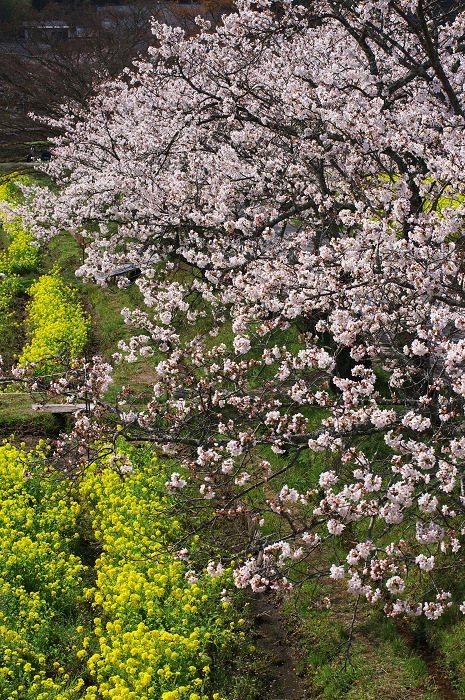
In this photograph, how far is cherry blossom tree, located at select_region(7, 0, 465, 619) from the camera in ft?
15.0

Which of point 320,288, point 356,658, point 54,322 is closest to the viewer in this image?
point 356,658

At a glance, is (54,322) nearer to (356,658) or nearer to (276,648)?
(276,648)

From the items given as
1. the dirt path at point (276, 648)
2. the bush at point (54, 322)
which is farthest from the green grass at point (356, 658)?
the bush at point (54, 322)

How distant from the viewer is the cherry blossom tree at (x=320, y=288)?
4.58 metres

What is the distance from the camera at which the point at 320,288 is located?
5.73 metres

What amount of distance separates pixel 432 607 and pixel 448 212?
3.06 metres

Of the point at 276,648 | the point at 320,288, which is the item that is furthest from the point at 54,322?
the point at 276,648

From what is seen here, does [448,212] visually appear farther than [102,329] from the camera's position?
No

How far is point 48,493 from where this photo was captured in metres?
7.93

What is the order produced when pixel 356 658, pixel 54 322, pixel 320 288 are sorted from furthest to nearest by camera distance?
pixel 54 322
pixel 320 288
pixel 356 658

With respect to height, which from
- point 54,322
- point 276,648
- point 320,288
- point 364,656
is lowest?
point 276,648

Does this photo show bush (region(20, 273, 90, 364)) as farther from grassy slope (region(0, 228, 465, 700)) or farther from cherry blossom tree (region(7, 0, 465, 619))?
grassy slope (region(0, 228, 465, 700))

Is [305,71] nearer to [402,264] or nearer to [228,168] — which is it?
[228,168]

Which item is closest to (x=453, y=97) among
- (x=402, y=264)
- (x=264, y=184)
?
(x=402, y=264)
